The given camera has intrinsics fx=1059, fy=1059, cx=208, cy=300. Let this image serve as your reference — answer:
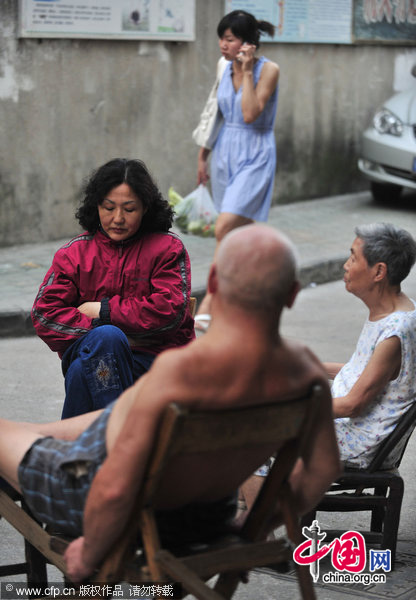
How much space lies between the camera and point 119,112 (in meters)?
9.42

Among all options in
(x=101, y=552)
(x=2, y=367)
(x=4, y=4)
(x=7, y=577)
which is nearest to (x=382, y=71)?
(x=4, y=4)

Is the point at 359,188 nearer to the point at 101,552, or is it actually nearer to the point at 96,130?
the point at 96,130

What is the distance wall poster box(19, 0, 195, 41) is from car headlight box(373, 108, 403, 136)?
2.42 m

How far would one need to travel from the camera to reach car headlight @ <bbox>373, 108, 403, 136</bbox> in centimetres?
1101

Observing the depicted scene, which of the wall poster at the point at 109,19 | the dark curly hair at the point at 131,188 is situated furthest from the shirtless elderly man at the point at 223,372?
the wall poster at the point at 109,19

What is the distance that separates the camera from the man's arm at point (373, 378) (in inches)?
144

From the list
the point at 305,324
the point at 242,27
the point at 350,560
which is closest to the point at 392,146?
the point at 242,27

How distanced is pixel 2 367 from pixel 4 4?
3449 mm

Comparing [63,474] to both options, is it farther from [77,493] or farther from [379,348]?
[379,348]

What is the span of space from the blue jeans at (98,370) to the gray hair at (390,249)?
3.34 feet

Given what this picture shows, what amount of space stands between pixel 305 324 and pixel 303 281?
1.12 meters

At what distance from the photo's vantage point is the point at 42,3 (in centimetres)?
854

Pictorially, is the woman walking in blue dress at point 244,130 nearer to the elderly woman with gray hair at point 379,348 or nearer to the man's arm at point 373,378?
the elderly woman with gray hair at point 379,348

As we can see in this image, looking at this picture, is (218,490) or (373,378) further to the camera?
(373,378)
